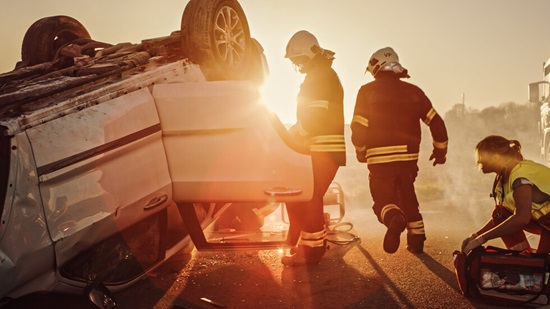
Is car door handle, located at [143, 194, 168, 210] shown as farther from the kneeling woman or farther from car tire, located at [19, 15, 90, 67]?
car tire, located at [19, 15, 90, 67]

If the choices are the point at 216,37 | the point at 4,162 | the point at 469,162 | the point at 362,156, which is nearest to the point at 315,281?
the point at 362,156

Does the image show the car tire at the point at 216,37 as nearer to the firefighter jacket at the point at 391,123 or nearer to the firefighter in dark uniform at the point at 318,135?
the firefighter in dark uniform at the point at 318,135

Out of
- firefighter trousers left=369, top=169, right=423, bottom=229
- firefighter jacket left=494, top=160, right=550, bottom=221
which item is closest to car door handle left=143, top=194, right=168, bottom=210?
firefighter trousers left=369, top=169, right=423, bottom=229

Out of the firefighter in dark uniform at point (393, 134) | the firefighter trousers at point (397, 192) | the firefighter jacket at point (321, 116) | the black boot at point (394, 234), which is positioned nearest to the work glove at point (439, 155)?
the firefighter in dark uniform at point (393, 134)

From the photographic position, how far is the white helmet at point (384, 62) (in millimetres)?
4883

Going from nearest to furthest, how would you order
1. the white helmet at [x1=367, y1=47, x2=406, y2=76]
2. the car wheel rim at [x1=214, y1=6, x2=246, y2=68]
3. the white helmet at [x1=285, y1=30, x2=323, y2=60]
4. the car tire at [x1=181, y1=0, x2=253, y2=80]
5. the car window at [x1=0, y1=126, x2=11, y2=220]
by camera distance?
1. the car window at [x1=0, y1=126, x2=11, y2=220]
2. the car tire at [x1=181, y1=0, x2=253, y2=80]
3. the car wheel rim at [x1=214, y1=6, x2=246, y2=68]
4. the white helmet at [x1=285, y1=30, x2=323, y2=60]
5. the white helmet at [x1=367, y1=47, x2=406, y2=76]

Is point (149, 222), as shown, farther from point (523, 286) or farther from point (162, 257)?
point (523, 286)

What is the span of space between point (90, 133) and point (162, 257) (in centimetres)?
108

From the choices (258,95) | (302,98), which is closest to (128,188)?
(258,95)

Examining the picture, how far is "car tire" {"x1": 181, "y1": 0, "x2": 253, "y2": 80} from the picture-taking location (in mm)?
3686

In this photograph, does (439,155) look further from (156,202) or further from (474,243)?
(156,202)

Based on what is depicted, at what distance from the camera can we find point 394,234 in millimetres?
4195

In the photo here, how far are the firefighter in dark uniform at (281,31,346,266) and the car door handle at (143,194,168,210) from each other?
1423 millimetres

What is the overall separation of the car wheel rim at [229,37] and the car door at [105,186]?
1008 millimetres
